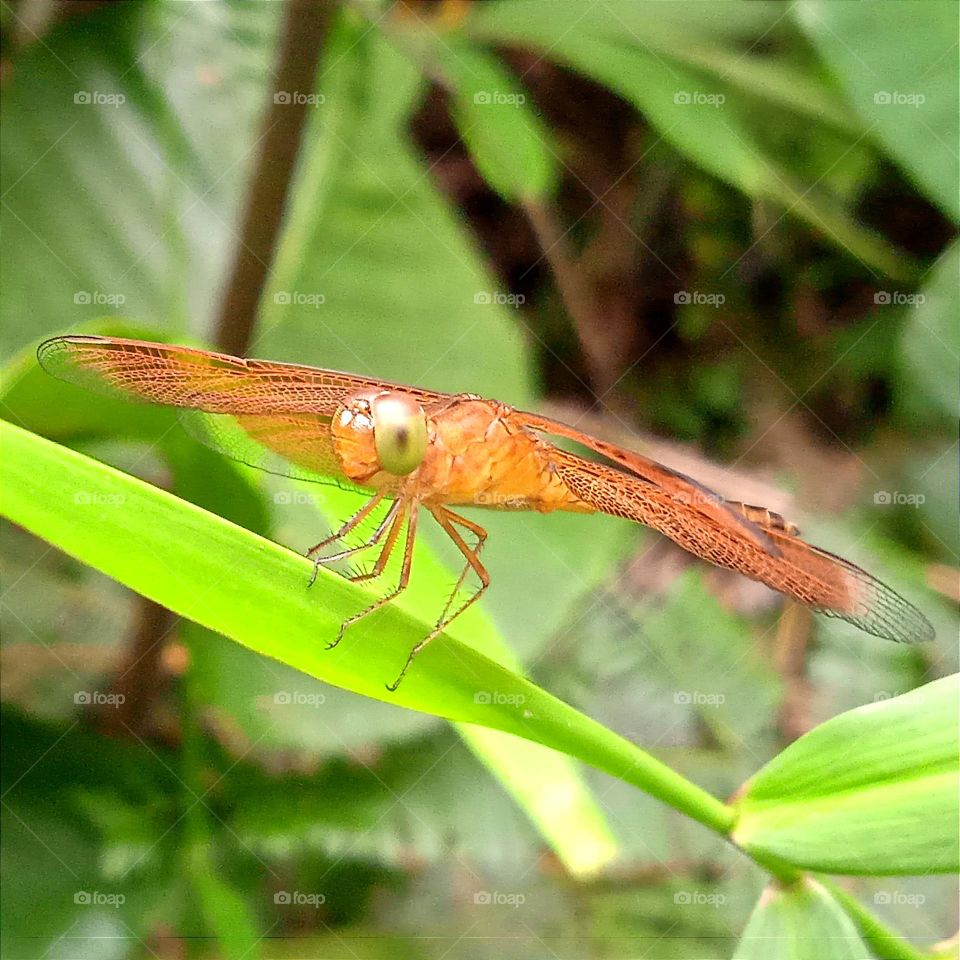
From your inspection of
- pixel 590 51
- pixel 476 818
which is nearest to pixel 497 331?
pixel 590 51

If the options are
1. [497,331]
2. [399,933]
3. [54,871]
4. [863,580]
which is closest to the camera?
[863,580]

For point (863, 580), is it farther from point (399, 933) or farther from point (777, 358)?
point (777, 358)

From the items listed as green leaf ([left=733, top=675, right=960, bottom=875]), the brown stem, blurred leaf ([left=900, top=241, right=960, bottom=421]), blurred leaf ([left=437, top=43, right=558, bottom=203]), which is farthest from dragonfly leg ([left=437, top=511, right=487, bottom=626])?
blurred leaf ([left=900, top=241, right=960, bottom=421])

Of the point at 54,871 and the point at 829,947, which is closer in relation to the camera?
the point at 829,947

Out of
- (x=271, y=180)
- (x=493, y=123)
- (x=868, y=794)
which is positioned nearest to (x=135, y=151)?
(x=271, y=180)

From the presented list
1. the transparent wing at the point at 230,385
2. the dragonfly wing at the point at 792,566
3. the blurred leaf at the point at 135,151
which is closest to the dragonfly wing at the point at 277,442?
the transparent wing at the point at 230,385

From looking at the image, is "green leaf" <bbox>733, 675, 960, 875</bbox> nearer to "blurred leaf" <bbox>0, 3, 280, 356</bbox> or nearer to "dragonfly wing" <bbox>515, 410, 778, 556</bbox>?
"dragonfly wing" <bbox>515, 410, 778, 556</bbox>
